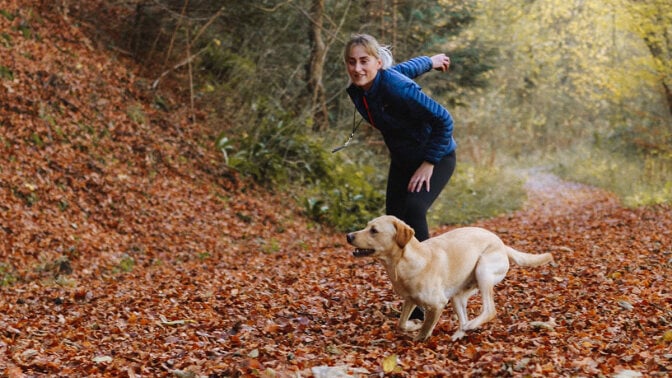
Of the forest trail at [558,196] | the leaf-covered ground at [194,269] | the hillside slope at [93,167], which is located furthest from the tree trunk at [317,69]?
the forest trail at [558,196]

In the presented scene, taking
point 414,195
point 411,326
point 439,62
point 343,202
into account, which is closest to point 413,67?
point 439,62

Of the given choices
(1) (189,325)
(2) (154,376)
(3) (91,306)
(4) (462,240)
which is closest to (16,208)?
(3) (91,306)

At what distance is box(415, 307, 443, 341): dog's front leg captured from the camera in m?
4.77

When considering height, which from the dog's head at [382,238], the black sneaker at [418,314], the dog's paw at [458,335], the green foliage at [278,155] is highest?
the dog's head at [382,238]

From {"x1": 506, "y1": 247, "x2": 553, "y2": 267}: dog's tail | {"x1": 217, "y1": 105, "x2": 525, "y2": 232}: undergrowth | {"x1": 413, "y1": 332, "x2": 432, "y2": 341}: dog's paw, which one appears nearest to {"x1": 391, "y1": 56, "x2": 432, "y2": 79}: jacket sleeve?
{"x1": 506, "y1": 247, "x2": 553, "y2": 267}: dog's tail

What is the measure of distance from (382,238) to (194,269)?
4.98m

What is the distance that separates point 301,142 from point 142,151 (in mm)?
3872

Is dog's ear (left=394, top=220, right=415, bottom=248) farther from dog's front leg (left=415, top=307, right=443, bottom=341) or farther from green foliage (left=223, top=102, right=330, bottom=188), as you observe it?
green foliage (left=223, top=102, right=330, bottom=188)

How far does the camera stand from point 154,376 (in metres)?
4.27

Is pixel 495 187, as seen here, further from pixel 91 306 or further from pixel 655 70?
pixel 91 306

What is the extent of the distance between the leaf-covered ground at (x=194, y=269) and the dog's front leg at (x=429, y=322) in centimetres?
10

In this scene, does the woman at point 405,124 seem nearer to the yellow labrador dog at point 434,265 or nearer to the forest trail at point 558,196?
the yellow labrador dog at point 434,265

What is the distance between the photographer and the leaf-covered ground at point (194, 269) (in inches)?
178

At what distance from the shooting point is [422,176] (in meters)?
5.18
